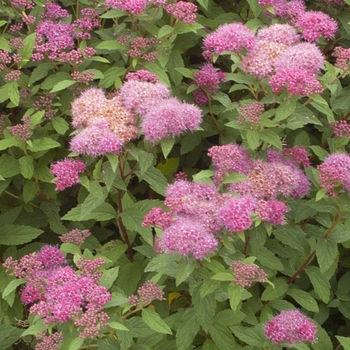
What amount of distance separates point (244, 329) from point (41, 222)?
1535 millimetres

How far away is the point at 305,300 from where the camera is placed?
3.28m

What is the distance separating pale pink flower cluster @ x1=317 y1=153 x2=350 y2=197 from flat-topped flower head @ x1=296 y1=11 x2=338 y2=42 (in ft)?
2.54

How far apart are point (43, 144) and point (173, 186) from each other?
981mm

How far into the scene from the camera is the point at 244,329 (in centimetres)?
296

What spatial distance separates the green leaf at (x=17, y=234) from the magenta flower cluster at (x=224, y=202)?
86cm

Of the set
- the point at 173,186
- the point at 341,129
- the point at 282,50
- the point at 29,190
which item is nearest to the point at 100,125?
the point at 173,186

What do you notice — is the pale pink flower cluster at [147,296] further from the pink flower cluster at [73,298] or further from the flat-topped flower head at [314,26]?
the flat-topped flower head at [314,26]

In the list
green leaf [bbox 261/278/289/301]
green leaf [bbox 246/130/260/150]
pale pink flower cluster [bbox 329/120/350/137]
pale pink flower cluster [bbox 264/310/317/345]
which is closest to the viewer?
pale pink flower cluster [bbox 264/310/317/345]

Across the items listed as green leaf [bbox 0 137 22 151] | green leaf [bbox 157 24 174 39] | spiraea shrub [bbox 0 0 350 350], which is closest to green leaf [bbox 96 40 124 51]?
spiraea shrub [bbox 0 0 350 350]

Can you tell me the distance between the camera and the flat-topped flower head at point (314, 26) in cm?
331

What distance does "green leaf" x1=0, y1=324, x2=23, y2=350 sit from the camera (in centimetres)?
314

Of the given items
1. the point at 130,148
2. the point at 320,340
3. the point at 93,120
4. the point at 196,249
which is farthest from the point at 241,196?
the point at 320,340

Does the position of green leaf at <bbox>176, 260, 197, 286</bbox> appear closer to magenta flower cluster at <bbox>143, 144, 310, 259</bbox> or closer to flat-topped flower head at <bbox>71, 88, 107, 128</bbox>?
magenta flower cluster at <bbox>143, 144, 310, 259</bbox>

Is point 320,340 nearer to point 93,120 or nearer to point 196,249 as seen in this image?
point 196,249
